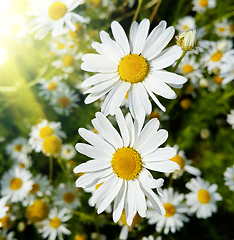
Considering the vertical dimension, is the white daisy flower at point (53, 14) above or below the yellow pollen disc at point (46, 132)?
above

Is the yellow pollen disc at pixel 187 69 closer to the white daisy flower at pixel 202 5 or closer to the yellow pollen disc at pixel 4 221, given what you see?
the white daisy flower at pixel 202 5

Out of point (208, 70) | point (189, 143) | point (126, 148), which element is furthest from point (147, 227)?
point (208, 70)

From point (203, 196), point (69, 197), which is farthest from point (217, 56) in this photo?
point (69, 197)

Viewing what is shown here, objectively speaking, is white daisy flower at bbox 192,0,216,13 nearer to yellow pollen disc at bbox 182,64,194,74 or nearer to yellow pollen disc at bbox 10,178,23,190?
yellow pollen disc at bbox 182,64,194,74

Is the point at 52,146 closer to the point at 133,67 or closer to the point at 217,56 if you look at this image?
the point at 133,67

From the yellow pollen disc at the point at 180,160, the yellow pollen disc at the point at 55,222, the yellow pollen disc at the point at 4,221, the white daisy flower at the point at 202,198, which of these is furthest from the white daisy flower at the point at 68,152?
the white daisy flower at the point at 202,198

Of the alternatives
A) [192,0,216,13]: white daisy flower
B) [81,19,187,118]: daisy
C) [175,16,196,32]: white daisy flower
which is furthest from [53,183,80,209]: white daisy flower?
[192,0,216,13]: white daisy flower
